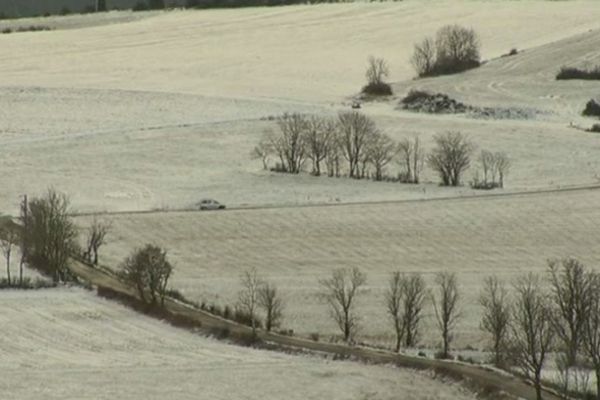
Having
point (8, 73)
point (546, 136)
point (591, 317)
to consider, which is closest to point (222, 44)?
point (8, 73)

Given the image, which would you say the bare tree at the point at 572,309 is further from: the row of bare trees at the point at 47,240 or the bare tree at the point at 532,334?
the row of bare trees at the point at 47,240

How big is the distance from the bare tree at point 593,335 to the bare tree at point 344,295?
760 cm

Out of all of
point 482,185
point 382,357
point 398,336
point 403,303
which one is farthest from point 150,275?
point 482,185

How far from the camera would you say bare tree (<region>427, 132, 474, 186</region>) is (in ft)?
254

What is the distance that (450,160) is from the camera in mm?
77938

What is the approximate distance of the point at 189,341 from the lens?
51.5 metres

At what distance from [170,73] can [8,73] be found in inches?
369

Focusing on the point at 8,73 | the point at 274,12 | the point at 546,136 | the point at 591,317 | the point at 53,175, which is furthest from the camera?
the point at 274,12

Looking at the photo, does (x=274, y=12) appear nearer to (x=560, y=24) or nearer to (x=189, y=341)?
(x=560, y=24)

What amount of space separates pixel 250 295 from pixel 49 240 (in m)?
8.25

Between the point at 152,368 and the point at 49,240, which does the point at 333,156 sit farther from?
the point at 152,368

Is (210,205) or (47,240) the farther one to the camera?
(210,205)

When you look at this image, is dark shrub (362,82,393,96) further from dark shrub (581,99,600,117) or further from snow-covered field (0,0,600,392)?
dark shrub (581,99,600,117)

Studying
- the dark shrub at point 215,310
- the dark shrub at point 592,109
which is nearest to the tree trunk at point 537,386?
the dark shrub at point 215,310
